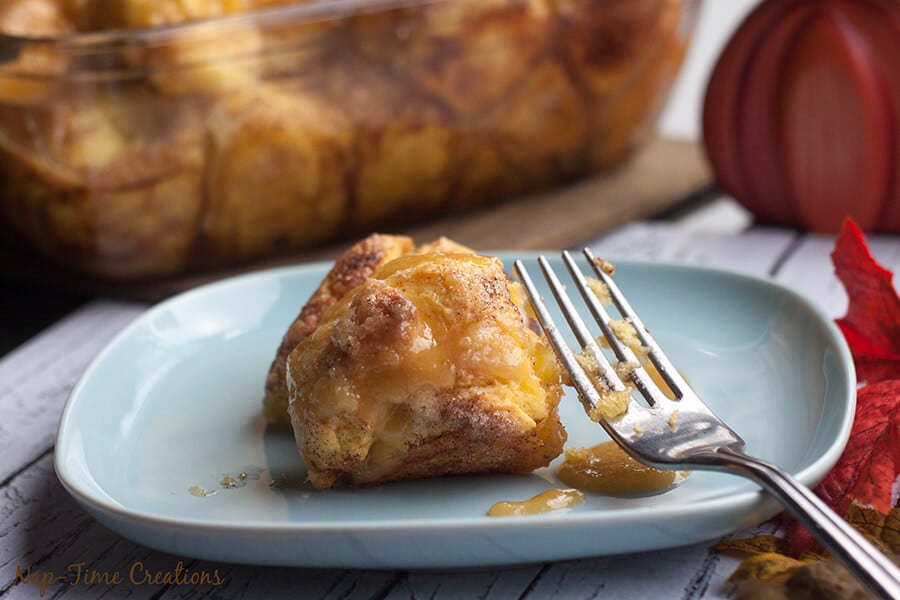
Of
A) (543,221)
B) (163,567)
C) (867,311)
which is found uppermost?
(867,311)

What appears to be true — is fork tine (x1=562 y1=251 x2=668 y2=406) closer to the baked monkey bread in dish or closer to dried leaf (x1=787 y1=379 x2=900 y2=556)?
the baked monkey bread in dish

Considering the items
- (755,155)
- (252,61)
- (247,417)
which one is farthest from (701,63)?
(247,417)

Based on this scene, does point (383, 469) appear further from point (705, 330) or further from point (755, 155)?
point (755, 155)

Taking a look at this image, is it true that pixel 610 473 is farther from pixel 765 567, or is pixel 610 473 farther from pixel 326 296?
pixel 326 296

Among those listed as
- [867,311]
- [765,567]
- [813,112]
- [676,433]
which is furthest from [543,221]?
[765,567]

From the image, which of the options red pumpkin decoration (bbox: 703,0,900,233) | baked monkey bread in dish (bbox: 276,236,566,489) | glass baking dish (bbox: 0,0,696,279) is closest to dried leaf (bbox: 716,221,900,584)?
baked monkey bread in dish (bbox: 276,236,566,489)

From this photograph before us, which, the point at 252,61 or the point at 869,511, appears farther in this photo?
the point at 252,61
